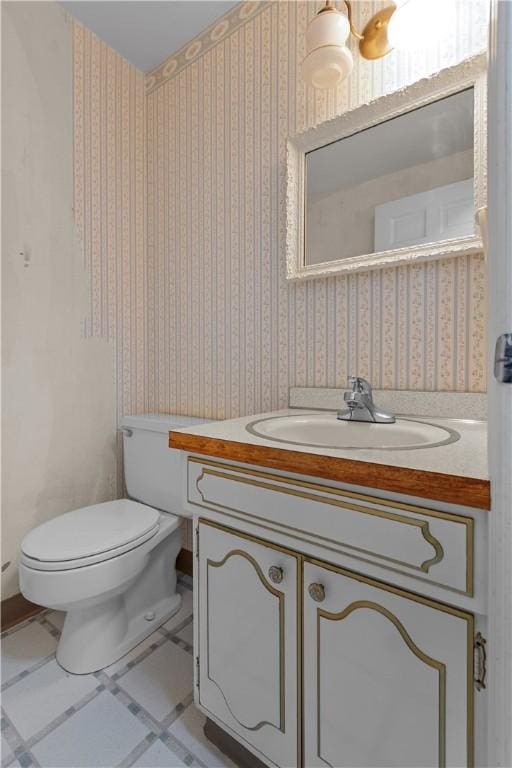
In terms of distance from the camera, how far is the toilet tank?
1.38 m

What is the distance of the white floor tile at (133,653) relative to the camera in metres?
1.15

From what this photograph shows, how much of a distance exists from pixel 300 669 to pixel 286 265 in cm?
109

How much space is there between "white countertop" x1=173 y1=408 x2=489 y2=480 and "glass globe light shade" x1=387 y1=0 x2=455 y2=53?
40.5 inches

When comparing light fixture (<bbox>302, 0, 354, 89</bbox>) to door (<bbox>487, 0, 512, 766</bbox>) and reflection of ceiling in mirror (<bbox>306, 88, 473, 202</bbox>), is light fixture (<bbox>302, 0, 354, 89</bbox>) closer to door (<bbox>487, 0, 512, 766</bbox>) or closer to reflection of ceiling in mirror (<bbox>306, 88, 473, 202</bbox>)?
reflection of ceiling in mirror (<bbox>306, 88, 473, 202</bbox>)

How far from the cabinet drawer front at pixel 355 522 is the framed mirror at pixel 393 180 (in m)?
0.72

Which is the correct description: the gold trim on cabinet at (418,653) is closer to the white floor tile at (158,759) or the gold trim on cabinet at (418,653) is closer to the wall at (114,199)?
the white floor tile at (158,759)

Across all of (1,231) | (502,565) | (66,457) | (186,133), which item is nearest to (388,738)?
(502,565)

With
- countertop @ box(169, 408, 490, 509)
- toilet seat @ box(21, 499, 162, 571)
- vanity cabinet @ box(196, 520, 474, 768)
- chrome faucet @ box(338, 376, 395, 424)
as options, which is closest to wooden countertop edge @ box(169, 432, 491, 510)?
countertop @ box(169, 408, 490, 509)

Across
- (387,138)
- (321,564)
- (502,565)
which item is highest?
Result: (387,138)

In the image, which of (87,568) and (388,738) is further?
(87,568)

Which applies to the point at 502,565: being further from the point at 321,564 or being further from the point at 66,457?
the point at 66,457

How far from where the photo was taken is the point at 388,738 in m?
0.60

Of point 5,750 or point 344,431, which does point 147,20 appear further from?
point 5,750

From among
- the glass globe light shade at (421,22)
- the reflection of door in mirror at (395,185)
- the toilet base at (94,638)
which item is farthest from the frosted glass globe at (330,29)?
the toilet base at (94,638)
